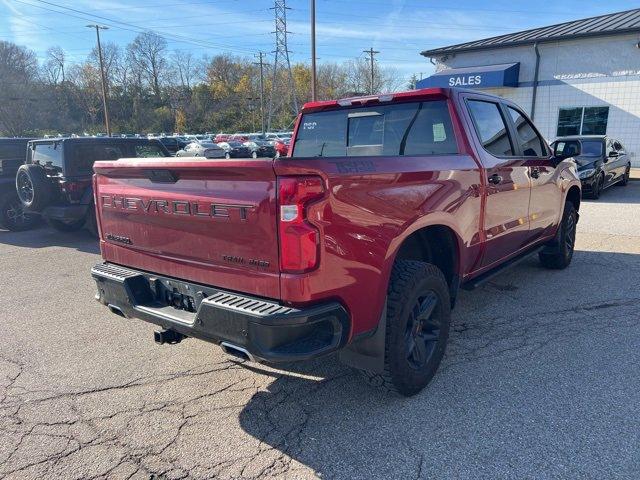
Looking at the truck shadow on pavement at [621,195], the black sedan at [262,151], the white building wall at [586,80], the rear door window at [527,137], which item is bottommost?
the truck shadow on pavement at [621,195]

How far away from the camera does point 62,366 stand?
366 centimetres

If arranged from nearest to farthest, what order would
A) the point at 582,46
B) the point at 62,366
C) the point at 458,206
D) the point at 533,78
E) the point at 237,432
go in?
the point at 237,432
the point at 458,206
the point at 62,366
the point at 582,46
the point at 533,78

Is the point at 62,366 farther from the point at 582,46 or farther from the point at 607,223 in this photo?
→ the point at 582,46

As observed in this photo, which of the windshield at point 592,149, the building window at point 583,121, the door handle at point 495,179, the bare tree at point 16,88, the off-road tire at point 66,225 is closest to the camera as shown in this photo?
the door handle at point 495,179

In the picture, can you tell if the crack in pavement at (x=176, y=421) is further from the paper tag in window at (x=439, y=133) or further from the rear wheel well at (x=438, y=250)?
the paper tag in window at (x=439, y=133)

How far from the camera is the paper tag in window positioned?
362 centimetres

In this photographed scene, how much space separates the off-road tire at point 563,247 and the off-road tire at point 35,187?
310 inches

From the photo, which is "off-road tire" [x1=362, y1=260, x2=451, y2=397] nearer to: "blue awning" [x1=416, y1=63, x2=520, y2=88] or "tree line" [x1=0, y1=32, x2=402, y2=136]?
"blue awning" [x1=416, y1=63, x2=520, y2=88]

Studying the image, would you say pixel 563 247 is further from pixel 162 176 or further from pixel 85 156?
pixel 85 156

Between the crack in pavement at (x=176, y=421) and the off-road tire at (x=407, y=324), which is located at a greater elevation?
the off-road tire at (x=407, y=324)

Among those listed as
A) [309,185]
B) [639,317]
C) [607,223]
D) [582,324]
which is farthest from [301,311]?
[607,223]

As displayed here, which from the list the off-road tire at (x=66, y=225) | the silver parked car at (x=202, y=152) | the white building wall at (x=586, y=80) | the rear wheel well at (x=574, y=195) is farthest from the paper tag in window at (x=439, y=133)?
the silver parked car at (x=202, y=152)

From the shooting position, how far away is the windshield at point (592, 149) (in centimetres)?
1263

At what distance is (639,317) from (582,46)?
60.1ft
